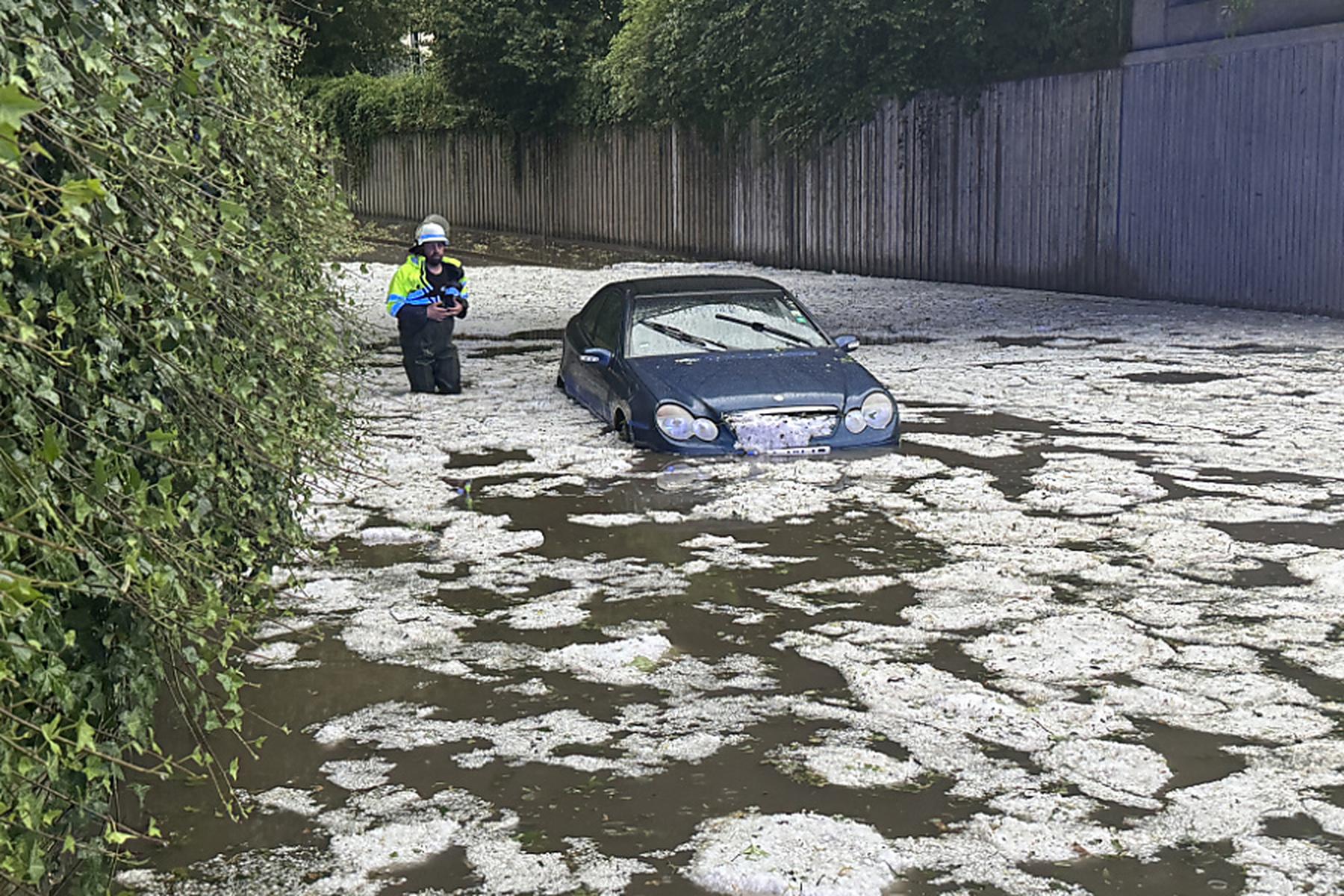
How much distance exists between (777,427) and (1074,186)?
12623 millimetres

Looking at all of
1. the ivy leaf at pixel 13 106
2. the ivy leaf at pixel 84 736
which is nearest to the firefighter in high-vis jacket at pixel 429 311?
the ivy leaf at pixel 84 736

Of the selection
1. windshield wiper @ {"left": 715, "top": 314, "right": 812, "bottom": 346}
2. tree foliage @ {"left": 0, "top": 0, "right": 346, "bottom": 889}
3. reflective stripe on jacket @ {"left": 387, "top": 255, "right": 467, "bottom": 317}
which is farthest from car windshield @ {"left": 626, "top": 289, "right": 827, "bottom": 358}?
tree foliage @ {"left": 0, "top": 0, "right": 346, "bottom": 889}

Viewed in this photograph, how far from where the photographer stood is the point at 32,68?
3330mm

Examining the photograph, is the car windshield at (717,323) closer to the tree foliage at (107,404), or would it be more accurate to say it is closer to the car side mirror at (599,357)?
the car side mirror at (599,357)

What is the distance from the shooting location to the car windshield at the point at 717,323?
1175 centimetres

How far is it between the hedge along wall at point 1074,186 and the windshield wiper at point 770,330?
8889 mm

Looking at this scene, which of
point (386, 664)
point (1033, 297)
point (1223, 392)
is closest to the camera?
point (386, 664)

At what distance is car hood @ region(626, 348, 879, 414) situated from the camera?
10680mm

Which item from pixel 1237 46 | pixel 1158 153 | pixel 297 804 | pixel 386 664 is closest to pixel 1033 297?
pixel 1158 153

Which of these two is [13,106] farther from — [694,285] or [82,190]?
[694,285]

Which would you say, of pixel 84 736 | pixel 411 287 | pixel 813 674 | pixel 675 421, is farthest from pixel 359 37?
pixel 84 736

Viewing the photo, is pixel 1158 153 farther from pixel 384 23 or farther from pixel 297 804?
pixel 384 23

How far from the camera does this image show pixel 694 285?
41.1ft

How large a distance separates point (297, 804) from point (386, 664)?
142cm
